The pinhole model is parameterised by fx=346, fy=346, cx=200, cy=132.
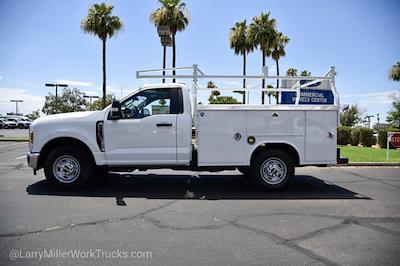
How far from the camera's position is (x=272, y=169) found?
7.35m

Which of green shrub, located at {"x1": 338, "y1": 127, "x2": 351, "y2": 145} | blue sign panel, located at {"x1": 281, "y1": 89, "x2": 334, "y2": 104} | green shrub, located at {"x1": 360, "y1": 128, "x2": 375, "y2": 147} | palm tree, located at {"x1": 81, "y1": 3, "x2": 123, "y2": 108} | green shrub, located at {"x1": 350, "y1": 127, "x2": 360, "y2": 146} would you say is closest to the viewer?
blue sign panel, located at {"x1": 281, "y1": 89, "x2": 334, "y2": 104}

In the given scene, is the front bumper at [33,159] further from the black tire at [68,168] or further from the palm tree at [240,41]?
the palm tree at [240,41]

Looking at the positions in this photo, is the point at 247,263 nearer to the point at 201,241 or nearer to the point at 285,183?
the point at 201,241

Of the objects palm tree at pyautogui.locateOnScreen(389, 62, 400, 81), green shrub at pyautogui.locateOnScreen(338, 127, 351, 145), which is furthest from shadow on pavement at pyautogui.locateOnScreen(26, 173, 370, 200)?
palm tree at pyautogui.locateOnScreen(389, 62, 400, 81)

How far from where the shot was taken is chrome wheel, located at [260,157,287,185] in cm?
733

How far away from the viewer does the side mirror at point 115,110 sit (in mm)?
7023

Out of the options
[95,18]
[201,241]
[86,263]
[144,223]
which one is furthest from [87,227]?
[95,18]

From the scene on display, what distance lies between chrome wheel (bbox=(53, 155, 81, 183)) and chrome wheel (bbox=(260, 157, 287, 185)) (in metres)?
3.89

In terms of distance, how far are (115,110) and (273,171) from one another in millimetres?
3538

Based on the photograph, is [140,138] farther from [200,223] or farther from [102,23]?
[102,23]

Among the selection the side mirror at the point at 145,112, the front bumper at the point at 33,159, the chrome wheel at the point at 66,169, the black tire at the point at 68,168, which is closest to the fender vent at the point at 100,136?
the black tire at the point at 68,168

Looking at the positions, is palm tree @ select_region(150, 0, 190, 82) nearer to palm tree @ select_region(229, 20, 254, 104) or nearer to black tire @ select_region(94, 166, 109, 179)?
palm tree @ select_region(229, 20, 254, 104)

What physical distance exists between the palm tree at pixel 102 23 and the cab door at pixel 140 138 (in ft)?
78.5

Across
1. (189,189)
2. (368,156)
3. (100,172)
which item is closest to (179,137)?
(189,189)
